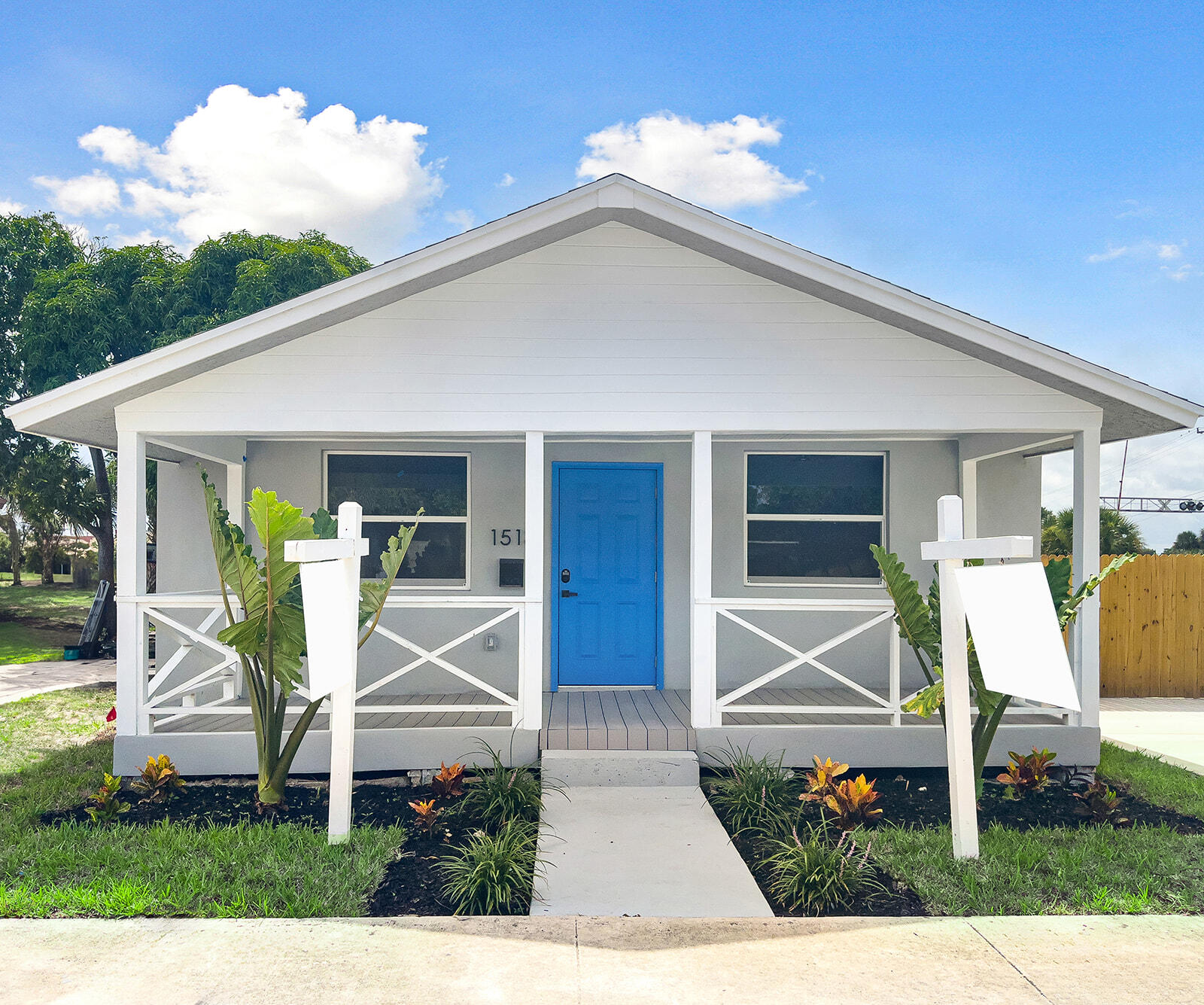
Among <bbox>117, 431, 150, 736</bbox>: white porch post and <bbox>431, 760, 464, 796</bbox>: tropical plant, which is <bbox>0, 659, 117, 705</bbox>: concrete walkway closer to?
<bbox>117, 431, 150, 736</bbox>: white porch post

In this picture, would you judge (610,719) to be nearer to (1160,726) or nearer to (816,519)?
(816,519)

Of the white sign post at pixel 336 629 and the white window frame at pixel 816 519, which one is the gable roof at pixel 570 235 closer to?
the white sign post at pixel 336 629

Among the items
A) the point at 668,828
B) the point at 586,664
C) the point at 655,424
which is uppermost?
the point at 655,424

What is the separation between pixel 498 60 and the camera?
9.22m

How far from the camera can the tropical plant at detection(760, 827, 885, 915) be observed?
3867mm

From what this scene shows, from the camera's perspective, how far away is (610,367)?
5980 mm

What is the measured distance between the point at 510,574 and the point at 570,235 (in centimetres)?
317

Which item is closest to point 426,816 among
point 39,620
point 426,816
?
point 426,816

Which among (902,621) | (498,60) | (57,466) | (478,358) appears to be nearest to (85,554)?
(57,466)

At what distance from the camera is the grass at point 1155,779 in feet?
17.6

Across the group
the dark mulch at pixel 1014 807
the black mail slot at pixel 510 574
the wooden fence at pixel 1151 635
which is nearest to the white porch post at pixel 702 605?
the dark mulch at pixel 1014 807

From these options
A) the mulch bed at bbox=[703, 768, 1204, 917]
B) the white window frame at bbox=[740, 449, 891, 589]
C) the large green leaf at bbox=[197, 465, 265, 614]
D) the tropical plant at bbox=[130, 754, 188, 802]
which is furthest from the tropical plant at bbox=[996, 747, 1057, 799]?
the tropical plant at bbox=[130, 754, 188, 802]

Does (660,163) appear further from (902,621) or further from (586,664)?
(902,621)

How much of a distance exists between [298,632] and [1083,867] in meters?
4.57
